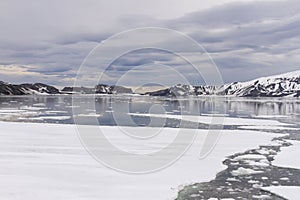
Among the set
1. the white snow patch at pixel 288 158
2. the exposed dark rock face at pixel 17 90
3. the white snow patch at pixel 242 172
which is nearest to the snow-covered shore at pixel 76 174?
the white snow patch at pixel 242 172

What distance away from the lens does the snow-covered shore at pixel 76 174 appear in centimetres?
802

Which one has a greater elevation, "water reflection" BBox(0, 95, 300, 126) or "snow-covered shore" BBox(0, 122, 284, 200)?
"water reflection" BBox(0, 95, 300, 126)

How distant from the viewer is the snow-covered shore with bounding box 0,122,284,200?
802cm

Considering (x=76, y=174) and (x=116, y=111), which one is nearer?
(x=76, y=174)

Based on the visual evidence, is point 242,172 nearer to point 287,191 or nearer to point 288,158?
point 287,191

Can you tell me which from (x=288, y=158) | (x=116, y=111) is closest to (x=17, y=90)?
(x=116, y=111)

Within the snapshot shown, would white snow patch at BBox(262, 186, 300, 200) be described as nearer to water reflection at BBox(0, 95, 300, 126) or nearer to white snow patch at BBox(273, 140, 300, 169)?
white snow patch at BBox(273, 140, 300, 169)

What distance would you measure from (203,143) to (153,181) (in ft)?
24.4

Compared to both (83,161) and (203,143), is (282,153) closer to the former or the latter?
(203,143)

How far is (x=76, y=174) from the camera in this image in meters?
9.63

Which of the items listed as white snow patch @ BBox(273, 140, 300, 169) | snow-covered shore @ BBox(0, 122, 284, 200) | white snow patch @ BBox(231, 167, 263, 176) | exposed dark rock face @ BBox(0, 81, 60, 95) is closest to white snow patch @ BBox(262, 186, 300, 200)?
white snow patch @ BBox(231, 167, 263, 176)

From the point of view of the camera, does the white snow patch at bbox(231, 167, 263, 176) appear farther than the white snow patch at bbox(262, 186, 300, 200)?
Yes

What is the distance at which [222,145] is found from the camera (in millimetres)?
16188

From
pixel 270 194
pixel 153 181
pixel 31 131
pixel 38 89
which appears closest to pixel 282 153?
pixel 270 194
